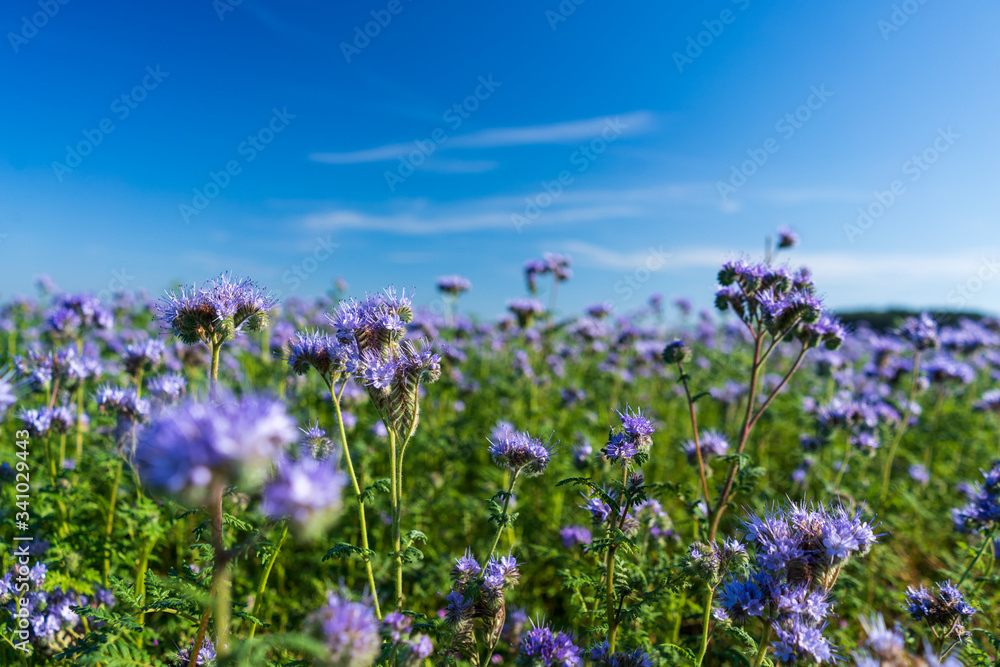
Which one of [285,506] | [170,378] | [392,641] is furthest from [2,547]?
[285,506]

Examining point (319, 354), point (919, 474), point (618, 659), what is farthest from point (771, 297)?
point (919, 474)

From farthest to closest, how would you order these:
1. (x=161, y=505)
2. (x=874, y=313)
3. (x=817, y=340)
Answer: (x=874, y=313) < (x=161, y=505) < (x=817, y=340)

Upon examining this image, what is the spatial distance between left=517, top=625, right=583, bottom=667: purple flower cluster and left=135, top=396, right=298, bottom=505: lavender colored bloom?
63.7 inches

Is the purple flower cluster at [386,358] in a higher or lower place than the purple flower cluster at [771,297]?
lower

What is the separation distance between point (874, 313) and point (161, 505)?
30.1m

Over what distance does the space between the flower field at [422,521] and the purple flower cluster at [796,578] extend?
0.01m

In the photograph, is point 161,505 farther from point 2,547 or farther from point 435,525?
point 435,525

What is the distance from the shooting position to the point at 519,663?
7.61 feet

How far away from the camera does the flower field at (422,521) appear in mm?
1740

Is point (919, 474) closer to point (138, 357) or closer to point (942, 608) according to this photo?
point (942, 608)

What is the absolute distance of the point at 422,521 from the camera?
445cm

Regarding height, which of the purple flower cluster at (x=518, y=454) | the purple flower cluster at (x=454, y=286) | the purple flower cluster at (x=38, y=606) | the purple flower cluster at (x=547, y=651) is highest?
the purple flower cluster at (x=454, y=286)

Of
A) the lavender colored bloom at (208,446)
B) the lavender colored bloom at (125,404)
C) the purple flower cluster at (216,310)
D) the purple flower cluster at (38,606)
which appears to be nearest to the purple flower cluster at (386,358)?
the purple flower cluster at (216,310)

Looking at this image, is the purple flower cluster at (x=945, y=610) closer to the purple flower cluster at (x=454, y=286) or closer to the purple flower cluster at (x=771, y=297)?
the purple flower cluster at (x=771, y=297)
